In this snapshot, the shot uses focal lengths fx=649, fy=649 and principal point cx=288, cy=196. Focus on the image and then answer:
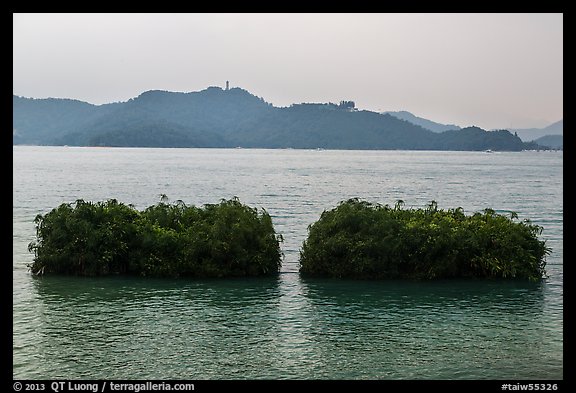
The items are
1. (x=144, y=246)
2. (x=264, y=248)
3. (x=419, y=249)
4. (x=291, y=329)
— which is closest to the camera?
(x=291, y=329)

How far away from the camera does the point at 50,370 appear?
1232 centimetres

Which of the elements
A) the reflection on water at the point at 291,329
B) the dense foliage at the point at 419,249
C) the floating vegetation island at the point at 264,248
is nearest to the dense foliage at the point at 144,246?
the floating vegetation island at the point at 264,248

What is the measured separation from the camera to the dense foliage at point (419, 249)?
20.9m

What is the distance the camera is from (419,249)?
69.2 ft

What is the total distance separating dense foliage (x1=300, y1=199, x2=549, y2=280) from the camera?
68.7ft

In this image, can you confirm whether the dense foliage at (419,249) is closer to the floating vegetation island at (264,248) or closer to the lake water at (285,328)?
the floating vegetation island at (264,248)

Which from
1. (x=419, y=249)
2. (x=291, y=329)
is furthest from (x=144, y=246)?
(x=419, y=249)

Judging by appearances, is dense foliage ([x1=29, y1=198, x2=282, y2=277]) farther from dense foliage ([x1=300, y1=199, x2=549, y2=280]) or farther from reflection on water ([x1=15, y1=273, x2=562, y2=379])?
dense foliage ([x1=300, y1=199, x2=549, y2=280])

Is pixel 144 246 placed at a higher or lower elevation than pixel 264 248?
higher

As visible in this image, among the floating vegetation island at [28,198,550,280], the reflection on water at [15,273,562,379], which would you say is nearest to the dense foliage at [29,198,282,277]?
the floating vegetation island at [28,198,550,280]

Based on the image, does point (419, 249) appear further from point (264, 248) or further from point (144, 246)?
point (144, 246)

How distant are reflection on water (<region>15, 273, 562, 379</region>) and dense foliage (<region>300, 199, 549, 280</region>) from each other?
0.62 meters

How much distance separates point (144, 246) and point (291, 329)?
299 inches
